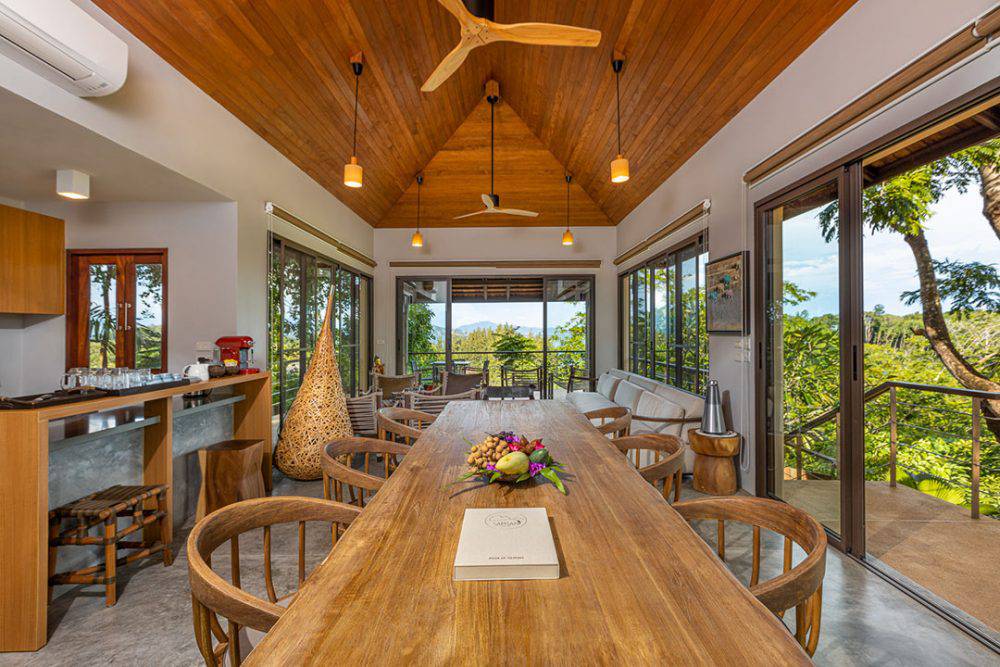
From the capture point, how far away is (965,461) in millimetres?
2947

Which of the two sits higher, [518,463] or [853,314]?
[853,314]

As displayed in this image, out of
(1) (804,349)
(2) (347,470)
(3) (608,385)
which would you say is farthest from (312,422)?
(3) (608,385)

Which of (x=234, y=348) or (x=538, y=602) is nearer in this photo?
(x=538, y=602)

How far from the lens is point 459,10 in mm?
2256

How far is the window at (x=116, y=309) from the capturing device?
360cm

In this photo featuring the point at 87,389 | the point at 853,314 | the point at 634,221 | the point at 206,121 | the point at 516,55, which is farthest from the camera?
the point at 634,221

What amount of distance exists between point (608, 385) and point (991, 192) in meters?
4.14

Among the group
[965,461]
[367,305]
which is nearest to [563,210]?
[367,305]

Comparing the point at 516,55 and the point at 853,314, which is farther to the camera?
the point at 516,55

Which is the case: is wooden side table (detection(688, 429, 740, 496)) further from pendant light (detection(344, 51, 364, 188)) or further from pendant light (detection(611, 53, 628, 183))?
pendant light (detection(344, 51, 364, 188))

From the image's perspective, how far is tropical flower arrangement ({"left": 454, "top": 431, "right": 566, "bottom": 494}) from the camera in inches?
54.3

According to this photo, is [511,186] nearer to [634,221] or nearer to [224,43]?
[634,221]

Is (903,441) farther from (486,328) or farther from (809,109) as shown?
(486,328)

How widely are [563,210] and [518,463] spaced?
6.15 meters
